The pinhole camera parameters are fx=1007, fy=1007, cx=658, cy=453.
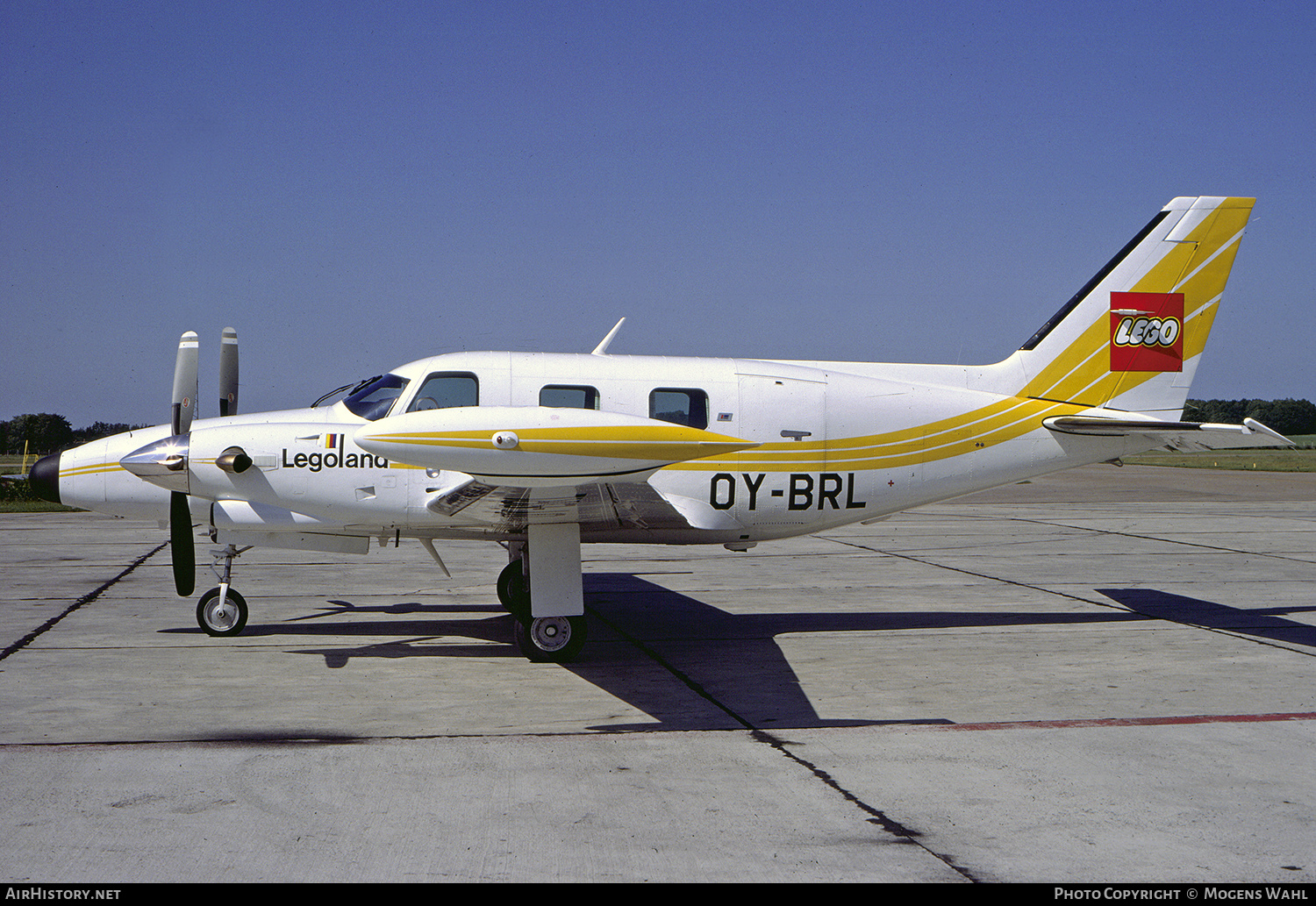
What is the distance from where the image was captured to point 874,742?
661 centimetres

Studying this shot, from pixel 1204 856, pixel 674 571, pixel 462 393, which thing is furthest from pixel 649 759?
pixel 674 571

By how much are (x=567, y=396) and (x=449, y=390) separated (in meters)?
1.08

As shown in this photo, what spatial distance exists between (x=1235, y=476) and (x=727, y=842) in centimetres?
4266

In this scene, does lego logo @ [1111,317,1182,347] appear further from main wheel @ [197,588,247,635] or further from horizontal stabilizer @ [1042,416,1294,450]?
main wheel @ [197,588,247,635]

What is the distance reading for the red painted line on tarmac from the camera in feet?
23.0

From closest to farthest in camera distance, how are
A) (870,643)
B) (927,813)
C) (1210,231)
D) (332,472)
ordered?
(927,813), (332,472), (870,643), (1210,231)

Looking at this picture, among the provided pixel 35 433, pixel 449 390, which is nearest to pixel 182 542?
pixel 449 390

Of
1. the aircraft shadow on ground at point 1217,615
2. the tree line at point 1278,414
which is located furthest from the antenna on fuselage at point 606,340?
the tree line at point 1278,414

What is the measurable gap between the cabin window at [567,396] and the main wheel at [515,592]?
1764 mm

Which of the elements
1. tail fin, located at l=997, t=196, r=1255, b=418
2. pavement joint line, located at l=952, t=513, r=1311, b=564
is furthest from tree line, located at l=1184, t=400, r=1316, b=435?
tail fin, located at l=997, t=196, r=1255, b=418

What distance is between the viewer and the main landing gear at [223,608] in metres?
9.78

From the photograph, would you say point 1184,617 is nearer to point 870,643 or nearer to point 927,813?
point 870,643

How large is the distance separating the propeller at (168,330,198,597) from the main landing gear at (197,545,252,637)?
729mm

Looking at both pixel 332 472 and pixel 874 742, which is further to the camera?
pixel 332 472
